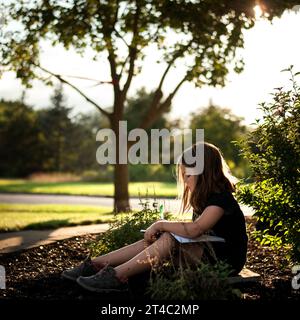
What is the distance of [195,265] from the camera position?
4.59 metres

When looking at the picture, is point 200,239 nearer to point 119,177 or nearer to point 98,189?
point 119,177

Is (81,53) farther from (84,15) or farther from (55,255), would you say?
(55,255)

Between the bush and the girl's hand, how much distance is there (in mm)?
1174

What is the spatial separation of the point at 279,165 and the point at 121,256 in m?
1.63

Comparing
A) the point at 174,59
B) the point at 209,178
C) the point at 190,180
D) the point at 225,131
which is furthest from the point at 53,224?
the point at 225,131

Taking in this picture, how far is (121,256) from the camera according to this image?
481 centimetres

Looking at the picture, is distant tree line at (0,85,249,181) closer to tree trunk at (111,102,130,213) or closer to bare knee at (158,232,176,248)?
tree trunk at (111,102,130,213)

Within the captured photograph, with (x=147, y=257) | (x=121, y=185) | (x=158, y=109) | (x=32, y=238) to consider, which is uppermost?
(x=158, y=109)

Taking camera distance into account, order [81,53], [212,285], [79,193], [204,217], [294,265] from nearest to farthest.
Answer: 1. [212,285]
2. [204,217]
3. [294,265]
4. [81,53]
5. [79,193]

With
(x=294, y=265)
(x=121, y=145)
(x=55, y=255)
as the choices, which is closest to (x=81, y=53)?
(x=121, y=145)

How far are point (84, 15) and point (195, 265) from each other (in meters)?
8.43

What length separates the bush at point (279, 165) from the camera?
491 cm

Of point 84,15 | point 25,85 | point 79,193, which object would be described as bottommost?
point 79,193

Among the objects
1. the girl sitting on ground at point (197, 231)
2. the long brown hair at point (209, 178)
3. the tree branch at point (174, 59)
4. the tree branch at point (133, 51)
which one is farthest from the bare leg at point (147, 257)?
the tree branch at point (174, 59)
